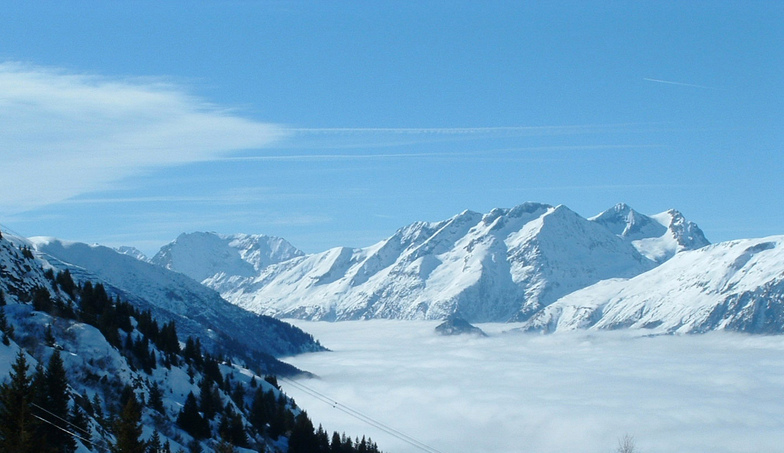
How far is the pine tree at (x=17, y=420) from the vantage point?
4994 centimetres

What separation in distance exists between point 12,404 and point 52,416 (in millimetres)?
16247

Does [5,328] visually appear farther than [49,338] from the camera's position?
No

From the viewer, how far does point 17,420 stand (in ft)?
170

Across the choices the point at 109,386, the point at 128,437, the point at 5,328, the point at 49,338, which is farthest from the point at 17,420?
the point at 49,338

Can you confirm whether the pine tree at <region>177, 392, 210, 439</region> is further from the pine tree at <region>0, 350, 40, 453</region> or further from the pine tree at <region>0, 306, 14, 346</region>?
the pine tree at <region>0, 350, 40, 453</region>

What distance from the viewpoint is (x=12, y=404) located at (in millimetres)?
53875


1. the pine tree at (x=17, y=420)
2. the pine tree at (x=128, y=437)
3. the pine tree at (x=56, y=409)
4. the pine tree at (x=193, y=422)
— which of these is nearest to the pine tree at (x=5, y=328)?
the pine tree at (x=56, y=409)

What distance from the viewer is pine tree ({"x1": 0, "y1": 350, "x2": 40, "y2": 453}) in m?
49.9

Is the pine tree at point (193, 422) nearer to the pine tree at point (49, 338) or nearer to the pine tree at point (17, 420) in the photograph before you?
the pine tree at point (49, 338)

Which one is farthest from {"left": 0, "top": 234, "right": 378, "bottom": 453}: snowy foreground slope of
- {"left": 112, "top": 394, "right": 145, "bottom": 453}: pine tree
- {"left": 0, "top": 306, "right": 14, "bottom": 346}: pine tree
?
{"left": 0, "top": 306, "right": 14, "bottom": 346}: pine tree

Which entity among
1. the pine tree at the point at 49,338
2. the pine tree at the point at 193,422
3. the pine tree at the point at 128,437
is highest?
the pine tree at the point at 49,338

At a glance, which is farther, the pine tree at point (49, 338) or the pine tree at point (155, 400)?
the pine tree at point (155, 400)

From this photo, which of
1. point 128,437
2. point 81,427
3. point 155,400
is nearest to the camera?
point 128,437

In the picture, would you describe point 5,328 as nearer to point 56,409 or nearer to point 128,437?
point 56,409
